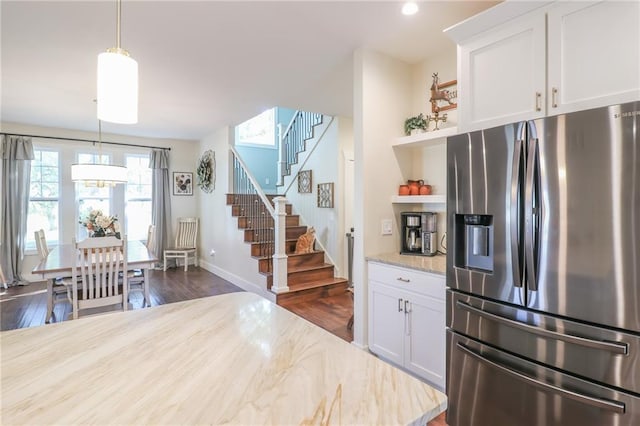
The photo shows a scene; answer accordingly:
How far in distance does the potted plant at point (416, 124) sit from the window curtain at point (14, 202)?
593cm

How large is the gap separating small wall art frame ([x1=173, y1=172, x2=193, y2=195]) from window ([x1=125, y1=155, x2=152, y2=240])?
0.48 m

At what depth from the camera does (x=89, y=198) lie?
19.4ft

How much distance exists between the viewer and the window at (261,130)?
7.06 meters

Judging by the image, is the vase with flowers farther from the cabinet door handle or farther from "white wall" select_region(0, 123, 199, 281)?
the cabinet door handle

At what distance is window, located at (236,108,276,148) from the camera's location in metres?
7.06

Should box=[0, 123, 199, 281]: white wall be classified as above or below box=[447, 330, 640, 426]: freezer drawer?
above

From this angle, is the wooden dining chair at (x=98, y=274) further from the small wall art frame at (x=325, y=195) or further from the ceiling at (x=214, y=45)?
the small wall art frame at (x=325, y=195)

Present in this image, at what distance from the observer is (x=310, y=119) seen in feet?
18.5

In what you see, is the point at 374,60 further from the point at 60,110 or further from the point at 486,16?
the point at 60,110

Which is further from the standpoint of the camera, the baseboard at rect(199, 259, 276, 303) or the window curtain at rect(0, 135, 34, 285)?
the window curtain at rect(0, 135, 34, 285)

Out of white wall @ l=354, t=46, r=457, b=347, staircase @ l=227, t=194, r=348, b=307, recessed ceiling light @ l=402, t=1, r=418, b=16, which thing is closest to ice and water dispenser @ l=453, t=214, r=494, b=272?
white wall @ l=354, t=46, r=457, b=347

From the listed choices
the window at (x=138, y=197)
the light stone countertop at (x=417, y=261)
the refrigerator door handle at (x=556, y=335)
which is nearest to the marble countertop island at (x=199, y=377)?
the refrigerator door handle at (x=556, y=335)

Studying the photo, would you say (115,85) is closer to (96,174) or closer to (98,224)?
(96,174)

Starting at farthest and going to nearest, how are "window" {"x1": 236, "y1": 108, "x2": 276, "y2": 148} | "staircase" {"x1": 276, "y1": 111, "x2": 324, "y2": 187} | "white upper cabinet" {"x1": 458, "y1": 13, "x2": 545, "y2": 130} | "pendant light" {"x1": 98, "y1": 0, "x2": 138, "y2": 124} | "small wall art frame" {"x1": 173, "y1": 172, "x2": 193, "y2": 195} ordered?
"window" {"x1": 236, "y1": 108, "x2": 276, "y2": 148} < "small wall art frame" {"x1": 173, "y1": 172, "x2": 193, "y2": 195} < "staircase" {"x1": 276, "y1": 111, "x2": 324, "y2": 187} < "white upper cabinet" {"x1": 458, "y1": 13, "x2": 545, "y2": 130} < "pendant light" {"x1": 98, "y1": 0, "x2": 138, "y2": 124}
